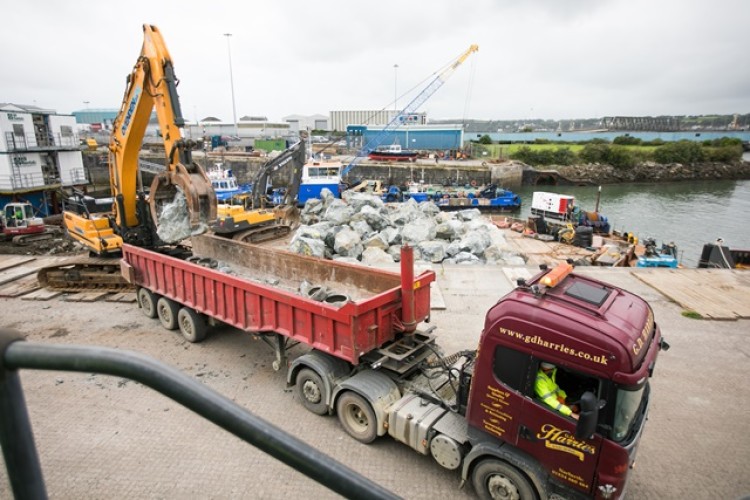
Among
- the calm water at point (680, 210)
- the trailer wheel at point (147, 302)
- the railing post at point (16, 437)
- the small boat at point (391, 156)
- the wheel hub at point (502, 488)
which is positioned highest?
the railing post at point (16, 437)

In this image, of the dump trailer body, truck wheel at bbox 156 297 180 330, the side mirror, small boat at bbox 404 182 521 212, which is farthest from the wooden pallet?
small boat at bbox 404 182 521 212

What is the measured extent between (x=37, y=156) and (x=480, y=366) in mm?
30895

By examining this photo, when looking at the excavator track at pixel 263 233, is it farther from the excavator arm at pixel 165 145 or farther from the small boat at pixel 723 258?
the small boat at pixel 723 258

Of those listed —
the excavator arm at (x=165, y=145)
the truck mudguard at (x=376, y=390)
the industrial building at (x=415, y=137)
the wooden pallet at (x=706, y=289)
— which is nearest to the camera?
the truck mudguard at (x=376, y=390)

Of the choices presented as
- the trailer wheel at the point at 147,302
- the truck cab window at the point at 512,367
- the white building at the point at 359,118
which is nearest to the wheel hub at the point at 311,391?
the truck cab window at the point at 512,367

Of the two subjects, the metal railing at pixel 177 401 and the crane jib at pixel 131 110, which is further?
the crane jib at pixel 131 110

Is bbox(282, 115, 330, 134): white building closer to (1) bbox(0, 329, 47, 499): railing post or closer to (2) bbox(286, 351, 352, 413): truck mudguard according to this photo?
(2) bbox(286, 351, 352, 413): truck mudguard

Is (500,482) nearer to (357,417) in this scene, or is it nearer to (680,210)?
(357,417)

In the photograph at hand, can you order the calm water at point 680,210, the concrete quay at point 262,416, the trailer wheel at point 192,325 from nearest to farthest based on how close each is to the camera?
the concrete quay at point 262,416
the trailer wheel at point 192,325
the calm water at point 680,210

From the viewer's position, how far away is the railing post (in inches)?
33.7

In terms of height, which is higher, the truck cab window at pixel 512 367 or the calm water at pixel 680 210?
the truck cab window at pixel 512 367

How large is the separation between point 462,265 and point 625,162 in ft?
164

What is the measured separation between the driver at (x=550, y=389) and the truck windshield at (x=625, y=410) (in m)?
0.36

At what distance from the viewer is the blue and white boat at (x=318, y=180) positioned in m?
26.2
